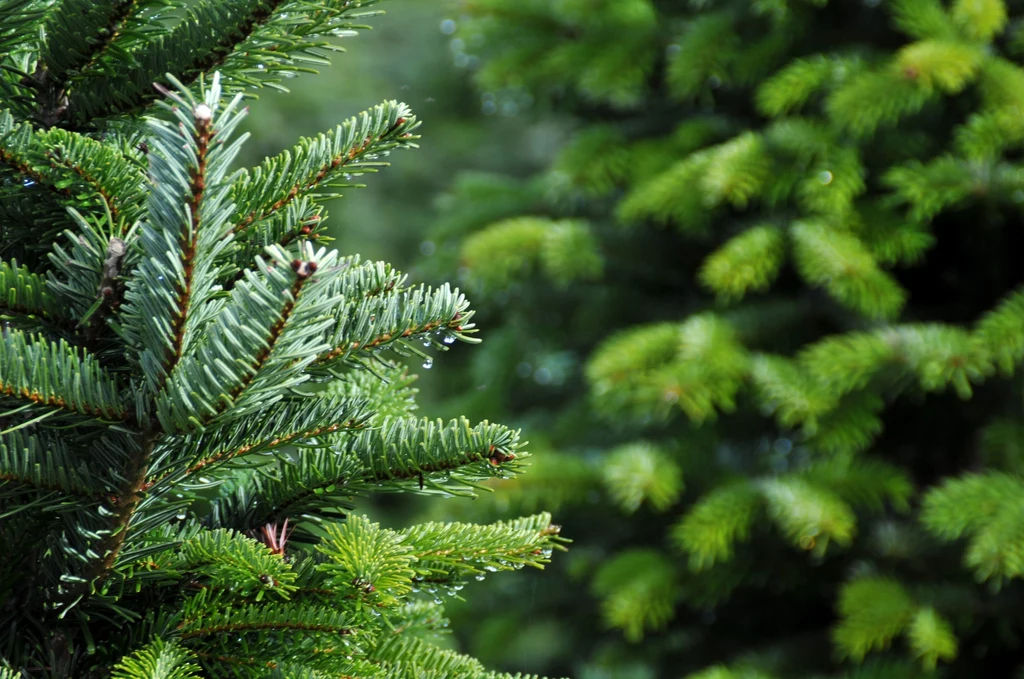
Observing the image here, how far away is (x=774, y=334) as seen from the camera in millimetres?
1893

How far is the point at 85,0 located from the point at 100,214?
140 millimetres

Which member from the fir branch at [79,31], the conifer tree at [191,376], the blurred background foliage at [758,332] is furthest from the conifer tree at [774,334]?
the fir branch at [79,31]

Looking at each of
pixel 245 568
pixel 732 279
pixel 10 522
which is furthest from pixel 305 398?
pixel 732 279

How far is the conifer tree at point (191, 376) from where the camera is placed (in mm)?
511

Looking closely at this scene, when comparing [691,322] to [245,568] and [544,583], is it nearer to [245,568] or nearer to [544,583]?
[544,583]

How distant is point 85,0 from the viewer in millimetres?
595

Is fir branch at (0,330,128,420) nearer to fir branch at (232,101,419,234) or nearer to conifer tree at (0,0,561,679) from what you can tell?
conifer tree at (0,0,561,679)

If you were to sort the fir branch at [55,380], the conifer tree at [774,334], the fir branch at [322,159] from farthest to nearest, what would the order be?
the conifer tree at [774,334]
the fir branch at [322,159]
the fir branch at [55,380]

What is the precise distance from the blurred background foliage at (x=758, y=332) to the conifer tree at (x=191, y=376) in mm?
1118

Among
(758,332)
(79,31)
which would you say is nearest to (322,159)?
(79,31)

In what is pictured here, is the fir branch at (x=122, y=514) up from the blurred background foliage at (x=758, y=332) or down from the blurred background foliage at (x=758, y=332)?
up

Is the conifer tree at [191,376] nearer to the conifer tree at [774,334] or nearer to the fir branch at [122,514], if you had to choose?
the fir branch at [122,514]

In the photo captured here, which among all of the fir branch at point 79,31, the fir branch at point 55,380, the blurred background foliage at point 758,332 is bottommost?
the blurred background foliage at point 758,332

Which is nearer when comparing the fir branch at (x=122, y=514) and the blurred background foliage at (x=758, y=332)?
the fir branch at (x=122, y=514)
